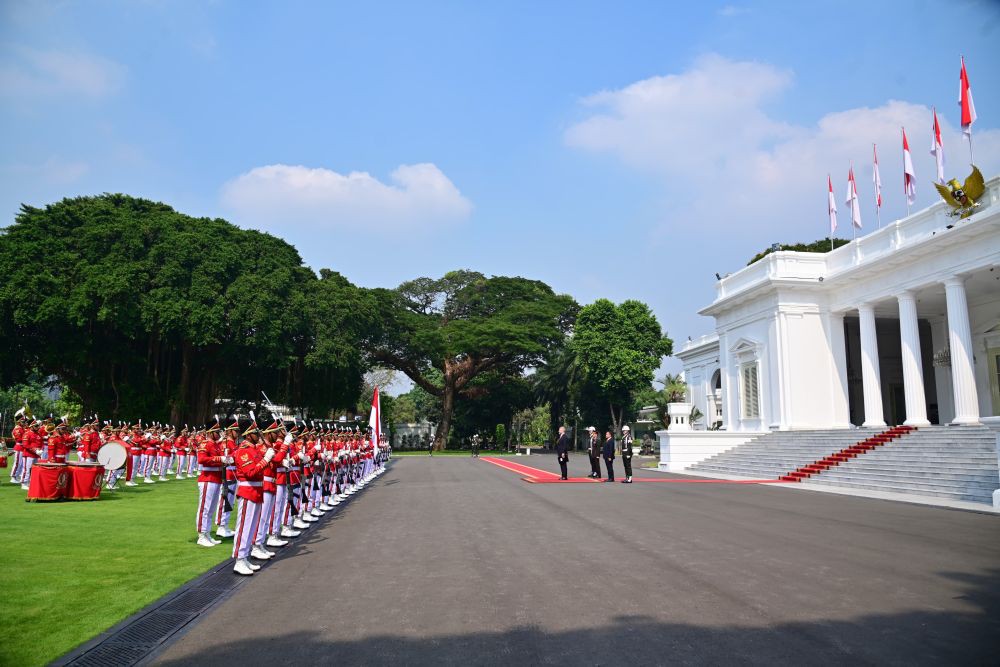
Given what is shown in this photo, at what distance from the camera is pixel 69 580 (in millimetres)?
6973

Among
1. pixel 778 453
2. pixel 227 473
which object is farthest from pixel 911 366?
pixel 227 473

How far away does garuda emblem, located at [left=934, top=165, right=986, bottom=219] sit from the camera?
20.4 metres

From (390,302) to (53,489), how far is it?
137 ft

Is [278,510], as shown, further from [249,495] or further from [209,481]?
[249,495]

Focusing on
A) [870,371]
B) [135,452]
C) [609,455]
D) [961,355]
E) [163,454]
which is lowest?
[609,455]

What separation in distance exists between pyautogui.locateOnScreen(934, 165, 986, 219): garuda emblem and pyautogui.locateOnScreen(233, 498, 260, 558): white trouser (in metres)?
22.9

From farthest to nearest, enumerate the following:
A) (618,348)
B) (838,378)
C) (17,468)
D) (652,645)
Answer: (618,348) < (838,378) < (17,468) < (652,645)

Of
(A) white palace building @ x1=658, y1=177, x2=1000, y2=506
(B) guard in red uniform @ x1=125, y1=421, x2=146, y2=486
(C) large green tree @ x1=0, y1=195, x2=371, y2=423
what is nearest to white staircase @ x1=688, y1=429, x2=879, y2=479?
(A) white palace building @ x1=658, y1=177, x2=1000, y2=506

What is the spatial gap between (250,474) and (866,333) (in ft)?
85.3

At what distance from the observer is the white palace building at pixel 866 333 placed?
840 inches

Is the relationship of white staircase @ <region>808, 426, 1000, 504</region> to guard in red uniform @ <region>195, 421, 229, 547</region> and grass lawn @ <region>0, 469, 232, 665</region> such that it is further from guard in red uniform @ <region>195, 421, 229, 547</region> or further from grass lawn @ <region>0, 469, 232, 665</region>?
grass lawn @ <region>0, 469, 232, 665</region>

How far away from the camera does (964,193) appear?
20.7 m

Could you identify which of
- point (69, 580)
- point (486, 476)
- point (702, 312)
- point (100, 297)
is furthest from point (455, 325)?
point (69, 580)

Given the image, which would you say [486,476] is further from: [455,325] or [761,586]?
[455,325]
